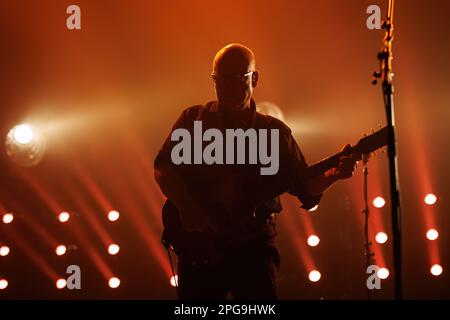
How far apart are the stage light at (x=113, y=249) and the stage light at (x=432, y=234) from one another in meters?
2.63

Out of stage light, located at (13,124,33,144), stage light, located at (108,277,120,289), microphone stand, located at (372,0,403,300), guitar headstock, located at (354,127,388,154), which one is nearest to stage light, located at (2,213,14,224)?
stage light, located at (13,124,33,144)

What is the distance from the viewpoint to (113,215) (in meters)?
4.80

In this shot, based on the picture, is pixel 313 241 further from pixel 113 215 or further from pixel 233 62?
pixel 233 62

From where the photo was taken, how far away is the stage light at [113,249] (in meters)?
4.73

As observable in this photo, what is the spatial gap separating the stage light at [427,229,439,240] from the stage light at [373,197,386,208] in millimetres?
432

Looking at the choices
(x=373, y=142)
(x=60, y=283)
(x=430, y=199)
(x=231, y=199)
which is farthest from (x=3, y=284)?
(x=430, y=199)

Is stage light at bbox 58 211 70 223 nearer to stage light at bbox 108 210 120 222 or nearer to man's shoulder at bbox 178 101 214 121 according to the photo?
stage light at bbox 108 210 120 222

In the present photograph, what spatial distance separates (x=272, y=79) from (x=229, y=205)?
8.65 feet

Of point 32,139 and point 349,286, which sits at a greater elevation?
point 32,139

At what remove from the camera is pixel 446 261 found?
4.46 m

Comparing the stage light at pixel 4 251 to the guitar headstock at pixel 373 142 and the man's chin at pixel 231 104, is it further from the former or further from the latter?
the guitar headstock at pixel 373 142
